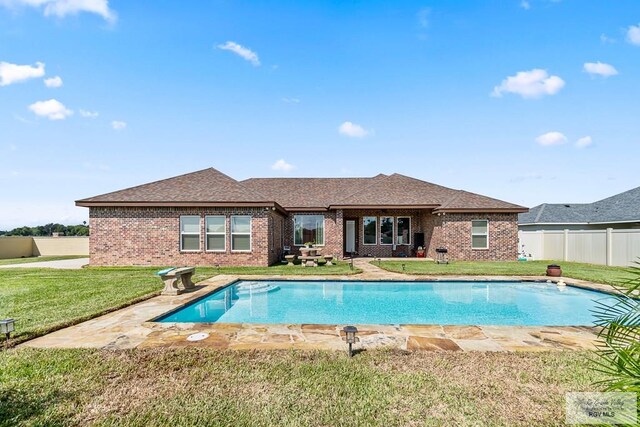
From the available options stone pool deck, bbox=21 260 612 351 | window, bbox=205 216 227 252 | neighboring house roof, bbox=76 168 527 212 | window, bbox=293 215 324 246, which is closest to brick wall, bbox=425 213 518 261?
neighboring house roof, bbox=76 168 527 212

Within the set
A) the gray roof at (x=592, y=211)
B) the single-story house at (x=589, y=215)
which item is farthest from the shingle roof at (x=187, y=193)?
the gray roof at (x=592, y=211)

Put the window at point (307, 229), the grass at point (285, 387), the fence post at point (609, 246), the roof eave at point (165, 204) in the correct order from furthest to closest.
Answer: the window at point (307, 229), the fence post at point (609, 246), the roof eave at point (165, 204), the grass at point (285, 387)

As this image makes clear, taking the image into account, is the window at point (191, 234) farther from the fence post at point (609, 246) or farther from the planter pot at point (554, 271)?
the fence post at point (609, 246)

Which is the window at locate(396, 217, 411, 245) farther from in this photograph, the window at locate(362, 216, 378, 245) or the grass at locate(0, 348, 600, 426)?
the grass at locate(0, 348, 600, 426)

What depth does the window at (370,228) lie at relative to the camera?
2114cm

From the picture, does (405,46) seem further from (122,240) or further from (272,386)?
(122,240)

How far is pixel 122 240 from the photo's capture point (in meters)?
15.6

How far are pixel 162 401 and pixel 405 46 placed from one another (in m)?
14.8

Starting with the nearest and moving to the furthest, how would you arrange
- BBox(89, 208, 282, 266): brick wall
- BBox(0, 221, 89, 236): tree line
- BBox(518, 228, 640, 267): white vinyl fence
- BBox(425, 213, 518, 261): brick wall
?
BBox(518, 228, 640, 267): white vinyl fence → BBox(89, 208, 282, 266): brick wall → BBox(425, 213, 518, 261): brick wall → BBox(0, 221, 89, 236): tree line

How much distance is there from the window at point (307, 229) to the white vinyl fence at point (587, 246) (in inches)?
528

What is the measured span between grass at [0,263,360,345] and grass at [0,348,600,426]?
64.6 inches

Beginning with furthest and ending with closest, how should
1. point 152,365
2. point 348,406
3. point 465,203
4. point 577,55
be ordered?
1. point 465,203
2. point 577,55
3. point 152,365
4. point 348,406

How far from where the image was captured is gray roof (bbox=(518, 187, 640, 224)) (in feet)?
63.0

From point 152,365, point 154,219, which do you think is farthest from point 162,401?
point 154,219
